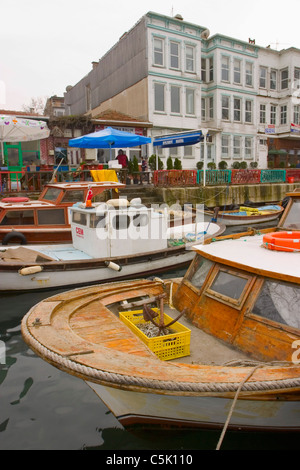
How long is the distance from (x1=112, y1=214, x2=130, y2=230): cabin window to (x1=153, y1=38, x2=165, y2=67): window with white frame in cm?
1975

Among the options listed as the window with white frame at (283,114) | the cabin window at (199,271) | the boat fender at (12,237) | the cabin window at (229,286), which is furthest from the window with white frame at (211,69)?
the cabin window at (229,286)

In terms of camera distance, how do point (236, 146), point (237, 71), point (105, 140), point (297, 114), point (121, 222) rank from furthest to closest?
point (297, 114) < point (236, 146) < point (237, 71) < point (105, 140) < point (121, 222)

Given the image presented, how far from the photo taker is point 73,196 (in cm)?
1177

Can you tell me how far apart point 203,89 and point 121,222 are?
23.6m

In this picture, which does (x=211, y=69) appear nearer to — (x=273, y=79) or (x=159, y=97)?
(x=159, y=97)

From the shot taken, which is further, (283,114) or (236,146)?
(283,114)

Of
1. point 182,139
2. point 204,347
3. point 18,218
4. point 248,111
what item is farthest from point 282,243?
point 248,111

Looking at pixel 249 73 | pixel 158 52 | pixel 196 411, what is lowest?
pixel 196 411

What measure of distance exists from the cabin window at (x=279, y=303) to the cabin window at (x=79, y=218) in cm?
638

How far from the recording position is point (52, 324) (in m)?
4.88

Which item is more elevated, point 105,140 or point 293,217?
point 105,140

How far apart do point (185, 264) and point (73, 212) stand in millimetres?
3934

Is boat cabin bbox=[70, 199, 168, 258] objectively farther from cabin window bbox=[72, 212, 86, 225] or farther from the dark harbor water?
the dark harbor water

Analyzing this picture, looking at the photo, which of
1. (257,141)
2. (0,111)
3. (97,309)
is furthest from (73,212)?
(257,141)
